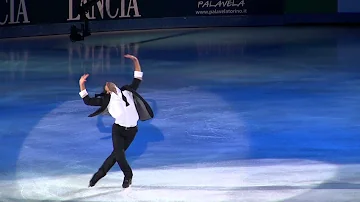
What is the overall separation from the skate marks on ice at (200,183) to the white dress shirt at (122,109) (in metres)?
0.93

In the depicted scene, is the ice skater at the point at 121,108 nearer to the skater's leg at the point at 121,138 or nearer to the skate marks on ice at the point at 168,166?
the skater's leg at the point at 121,138

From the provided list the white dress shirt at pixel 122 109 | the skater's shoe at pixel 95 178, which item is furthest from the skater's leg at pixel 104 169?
the white dress shirt at pixel 122 109

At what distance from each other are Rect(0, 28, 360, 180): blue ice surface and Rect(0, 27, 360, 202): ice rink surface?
28mm

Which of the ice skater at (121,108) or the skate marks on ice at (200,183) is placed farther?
the skate marks on ice at (200,183)

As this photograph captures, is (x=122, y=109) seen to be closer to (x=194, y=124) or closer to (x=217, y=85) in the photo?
(x=194, y=124)

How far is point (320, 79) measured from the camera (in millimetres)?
21141

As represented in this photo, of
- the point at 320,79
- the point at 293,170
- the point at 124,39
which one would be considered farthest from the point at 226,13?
the point at 293,170

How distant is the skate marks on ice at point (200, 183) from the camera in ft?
36.0

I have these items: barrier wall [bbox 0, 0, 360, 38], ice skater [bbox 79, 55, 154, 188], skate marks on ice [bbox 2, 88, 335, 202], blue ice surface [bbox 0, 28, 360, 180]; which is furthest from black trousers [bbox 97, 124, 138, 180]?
barrier wall [bbox 0, 0, 360, 38]

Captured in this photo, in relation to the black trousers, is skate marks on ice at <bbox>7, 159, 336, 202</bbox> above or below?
below

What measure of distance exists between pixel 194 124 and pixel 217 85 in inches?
180

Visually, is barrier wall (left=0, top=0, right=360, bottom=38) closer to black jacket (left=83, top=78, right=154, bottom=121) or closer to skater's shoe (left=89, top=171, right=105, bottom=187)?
skater's shoe (left=89, top=171, right=105, bottom=187)

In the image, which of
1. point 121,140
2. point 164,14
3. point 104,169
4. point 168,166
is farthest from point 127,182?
point 164,14

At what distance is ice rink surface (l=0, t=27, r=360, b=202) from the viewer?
11.5 metres
